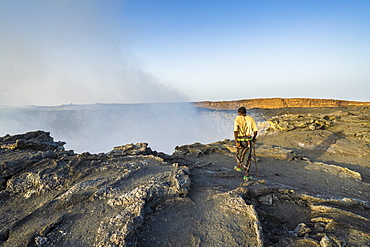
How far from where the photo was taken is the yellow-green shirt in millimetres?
4574

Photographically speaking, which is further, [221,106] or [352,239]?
[221,106]

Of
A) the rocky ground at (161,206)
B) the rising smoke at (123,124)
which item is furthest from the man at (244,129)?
the rising smoke at (123,124)

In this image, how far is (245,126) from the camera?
4613 mm

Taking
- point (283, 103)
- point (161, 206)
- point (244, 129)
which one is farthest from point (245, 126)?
point (283, 103)

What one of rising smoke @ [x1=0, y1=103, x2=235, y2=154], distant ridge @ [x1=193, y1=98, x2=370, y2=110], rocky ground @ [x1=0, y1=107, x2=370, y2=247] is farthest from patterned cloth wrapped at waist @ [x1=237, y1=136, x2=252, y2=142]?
distant ridge @ [x1=193, y1=98, x2=370, y2=110]

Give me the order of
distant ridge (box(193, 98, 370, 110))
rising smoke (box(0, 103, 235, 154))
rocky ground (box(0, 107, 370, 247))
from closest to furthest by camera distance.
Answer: rocky ground (box(0, 107, 370, 247))
rising smoke (box(0, 103, 235, 154))
distant ridge (box(193, 98, 370, 110))

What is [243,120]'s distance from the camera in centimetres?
462

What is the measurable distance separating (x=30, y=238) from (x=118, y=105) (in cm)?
3165

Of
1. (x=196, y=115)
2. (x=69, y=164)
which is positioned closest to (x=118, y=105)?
(x=196, y=115)

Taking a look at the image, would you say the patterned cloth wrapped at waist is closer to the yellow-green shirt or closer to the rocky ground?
the yellow-green shirt

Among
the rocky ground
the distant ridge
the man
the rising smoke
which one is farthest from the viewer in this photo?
the distant ridge

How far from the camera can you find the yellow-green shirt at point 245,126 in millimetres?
4574

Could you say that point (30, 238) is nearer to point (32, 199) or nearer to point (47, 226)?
point (47, 226)

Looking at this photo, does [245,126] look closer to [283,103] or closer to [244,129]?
[244,129]
